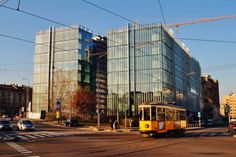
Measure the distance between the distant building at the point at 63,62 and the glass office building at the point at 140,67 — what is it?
8.37 m

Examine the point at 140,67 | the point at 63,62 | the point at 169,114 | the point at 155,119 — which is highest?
the point at 63,62

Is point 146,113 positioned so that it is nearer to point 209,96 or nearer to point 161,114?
point 161,114

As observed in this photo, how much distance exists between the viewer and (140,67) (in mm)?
86125

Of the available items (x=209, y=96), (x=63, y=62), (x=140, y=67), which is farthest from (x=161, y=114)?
(x=209, y=96)

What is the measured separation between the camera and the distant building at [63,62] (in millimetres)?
97312

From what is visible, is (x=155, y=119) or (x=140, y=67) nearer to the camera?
(x=155, y=119)

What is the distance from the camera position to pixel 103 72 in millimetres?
104688

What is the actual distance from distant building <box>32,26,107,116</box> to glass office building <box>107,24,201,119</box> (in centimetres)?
837

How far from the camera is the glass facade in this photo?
97250mm

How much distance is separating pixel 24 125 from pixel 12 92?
91.8 m

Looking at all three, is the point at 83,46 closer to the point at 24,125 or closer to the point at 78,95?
the point at 78,95

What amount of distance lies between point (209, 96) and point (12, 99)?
82.1 meters

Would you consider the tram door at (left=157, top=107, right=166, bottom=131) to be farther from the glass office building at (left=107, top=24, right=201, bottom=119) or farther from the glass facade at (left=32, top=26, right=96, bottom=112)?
the glass facade at (left=32, top=26, right=96, bottom=112)

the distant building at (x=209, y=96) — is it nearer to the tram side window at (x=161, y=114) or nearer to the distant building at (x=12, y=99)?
the distant building at (x=12, y=99)
